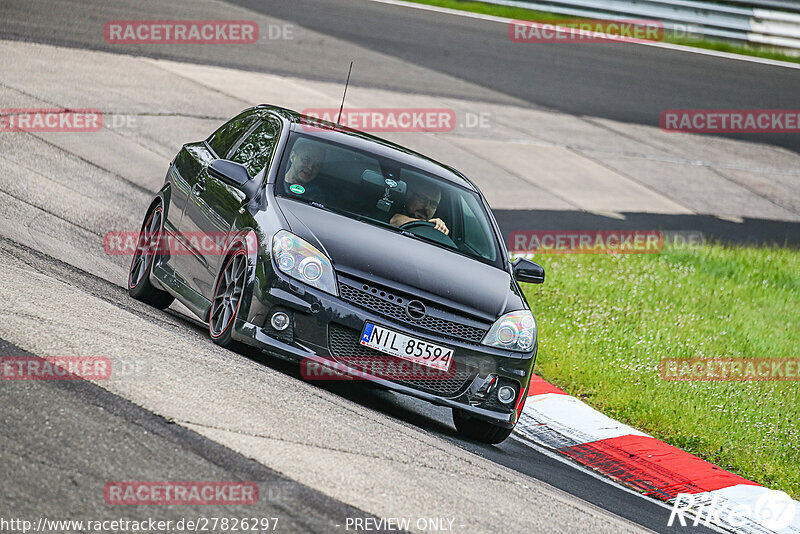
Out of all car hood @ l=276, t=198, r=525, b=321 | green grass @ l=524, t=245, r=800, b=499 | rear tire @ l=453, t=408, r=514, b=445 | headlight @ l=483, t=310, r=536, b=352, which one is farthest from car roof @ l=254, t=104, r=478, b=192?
green grass @ l=524, t=245, r=800, b=499

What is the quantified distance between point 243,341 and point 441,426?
1.55 meters

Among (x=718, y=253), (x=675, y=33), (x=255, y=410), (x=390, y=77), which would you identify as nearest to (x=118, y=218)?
(x=255, y=410)

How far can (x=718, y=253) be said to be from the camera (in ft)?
48.4

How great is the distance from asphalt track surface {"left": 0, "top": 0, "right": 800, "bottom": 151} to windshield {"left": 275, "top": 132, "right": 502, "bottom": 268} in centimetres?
1059

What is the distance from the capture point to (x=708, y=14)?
26156 mm

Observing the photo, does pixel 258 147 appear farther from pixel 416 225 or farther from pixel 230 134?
pixel 416 225

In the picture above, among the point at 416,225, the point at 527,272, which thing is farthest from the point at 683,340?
the point at 416,225

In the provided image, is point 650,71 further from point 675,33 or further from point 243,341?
point 243,341

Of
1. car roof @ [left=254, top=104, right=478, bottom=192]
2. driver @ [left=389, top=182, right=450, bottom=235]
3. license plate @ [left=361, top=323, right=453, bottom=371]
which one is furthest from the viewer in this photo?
car roof @ [left=254, top=104, right=478, bottom=192]

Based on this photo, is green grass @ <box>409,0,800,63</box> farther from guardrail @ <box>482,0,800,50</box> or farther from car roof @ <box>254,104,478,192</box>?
car roof @ <box>254,104,478,192</box>

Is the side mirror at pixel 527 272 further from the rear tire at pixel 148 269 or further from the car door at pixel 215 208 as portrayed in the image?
the rear tire at pixel 148 269

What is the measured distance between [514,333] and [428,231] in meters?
1.05

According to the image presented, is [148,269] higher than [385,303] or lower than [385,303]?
lower

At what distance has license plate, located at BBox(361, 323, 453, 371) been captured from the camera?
6.54 metres
